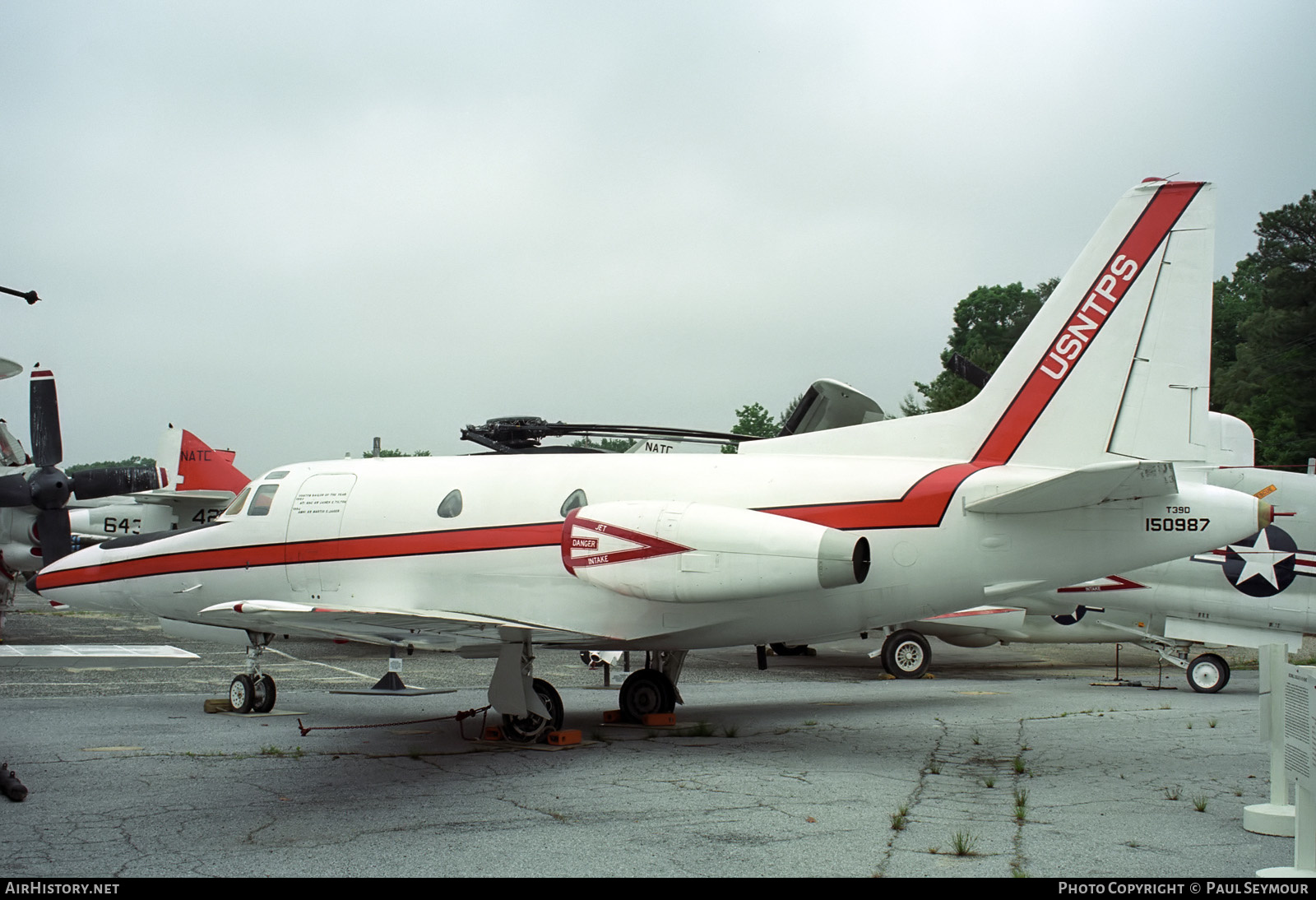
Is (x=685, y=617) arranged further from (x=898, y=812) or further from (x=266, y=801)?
(x=266, y=801)

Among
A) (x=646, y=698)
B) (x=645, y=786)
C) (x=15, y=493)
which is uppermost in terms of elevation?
(x=15, y=493)

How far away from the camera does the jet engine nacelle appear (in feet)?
26.8

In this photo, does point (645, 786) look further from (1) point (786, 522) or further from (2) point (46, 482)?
(2) point (46, 482)

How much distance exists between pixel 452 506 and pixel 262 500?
2.61m

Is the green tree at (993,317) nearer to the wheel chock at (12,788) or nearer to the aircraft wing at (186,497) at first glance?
the aircraft wing at (186,497)

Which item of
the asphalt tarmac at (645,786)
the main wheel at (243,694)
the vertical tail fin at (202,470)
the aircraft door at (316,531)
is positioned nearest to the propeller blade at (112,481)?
the vertical tail fin at (202,470)

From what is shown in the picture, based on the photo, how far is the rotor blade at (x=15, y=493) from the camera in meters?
20.8

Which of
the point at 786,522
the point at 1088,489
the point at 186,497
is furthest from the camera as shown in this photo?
the point at 186,497

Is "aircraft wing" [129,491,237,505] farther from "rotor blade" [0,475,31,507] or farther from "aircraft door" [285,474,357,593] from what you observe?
"aircraft door" [285,474,357,593]

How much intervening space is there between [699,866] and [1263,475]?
44.5 ft

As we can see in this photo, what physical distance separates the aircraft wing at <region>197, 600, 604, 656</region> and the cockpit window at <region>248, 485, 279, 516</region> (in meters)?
1.30

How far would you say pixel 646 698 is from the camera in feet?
39.0

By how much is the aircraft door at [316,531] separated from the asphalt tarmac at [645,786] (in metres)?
1.66

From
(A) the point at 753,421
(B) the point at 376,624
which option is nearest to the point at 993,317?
(A) the point at 753,421
